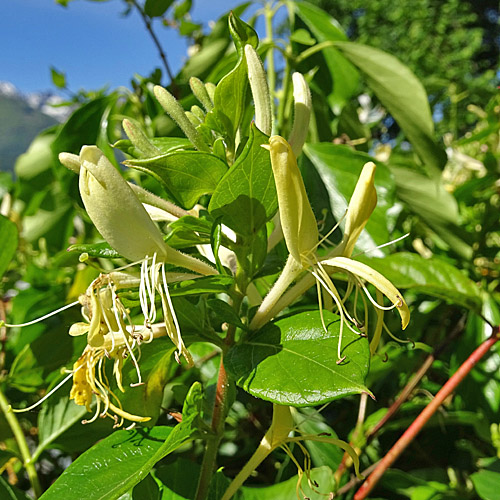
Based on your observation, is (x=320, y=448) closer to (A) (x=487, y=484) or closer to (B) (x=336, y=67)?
(A) (x=487, y=484)

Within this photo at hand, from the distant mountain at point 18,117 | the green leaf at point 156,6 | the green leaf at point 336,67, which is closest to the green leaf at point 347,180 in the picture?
the green leaf at point 336,67

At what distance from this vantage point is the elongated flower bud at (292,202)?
0.34 meters

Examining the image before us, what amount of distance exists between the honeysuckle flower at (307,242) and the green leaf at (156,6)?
2.50 ft

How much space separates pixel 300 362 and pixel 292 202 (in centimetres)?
12

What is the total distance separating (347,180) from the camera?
0.74 metres

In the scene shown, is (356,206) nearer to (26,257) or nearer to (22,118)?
(26,257)

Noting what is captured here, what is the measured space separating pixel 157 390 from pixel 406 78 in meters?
0.64

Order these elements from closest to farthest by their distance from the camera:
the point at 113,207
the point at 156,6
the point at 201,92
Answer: the point at 113,207, the point at 201,92, the point at 156,6

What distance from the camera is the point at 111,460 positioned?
1.39 ft

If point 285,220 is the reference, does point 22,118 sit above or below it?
below

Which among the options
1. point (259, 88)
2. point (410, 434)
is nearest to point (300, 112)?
point (259, 88)

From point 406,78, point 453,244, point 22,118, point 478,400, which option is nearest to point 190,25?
point 406,78

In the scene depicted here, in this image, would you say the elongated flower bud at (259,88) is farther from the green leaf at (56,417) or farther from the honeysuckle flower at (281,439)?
the green leaf at (56,417)

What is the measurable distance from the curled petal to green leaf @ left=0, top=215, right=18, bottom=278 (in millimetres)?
484
